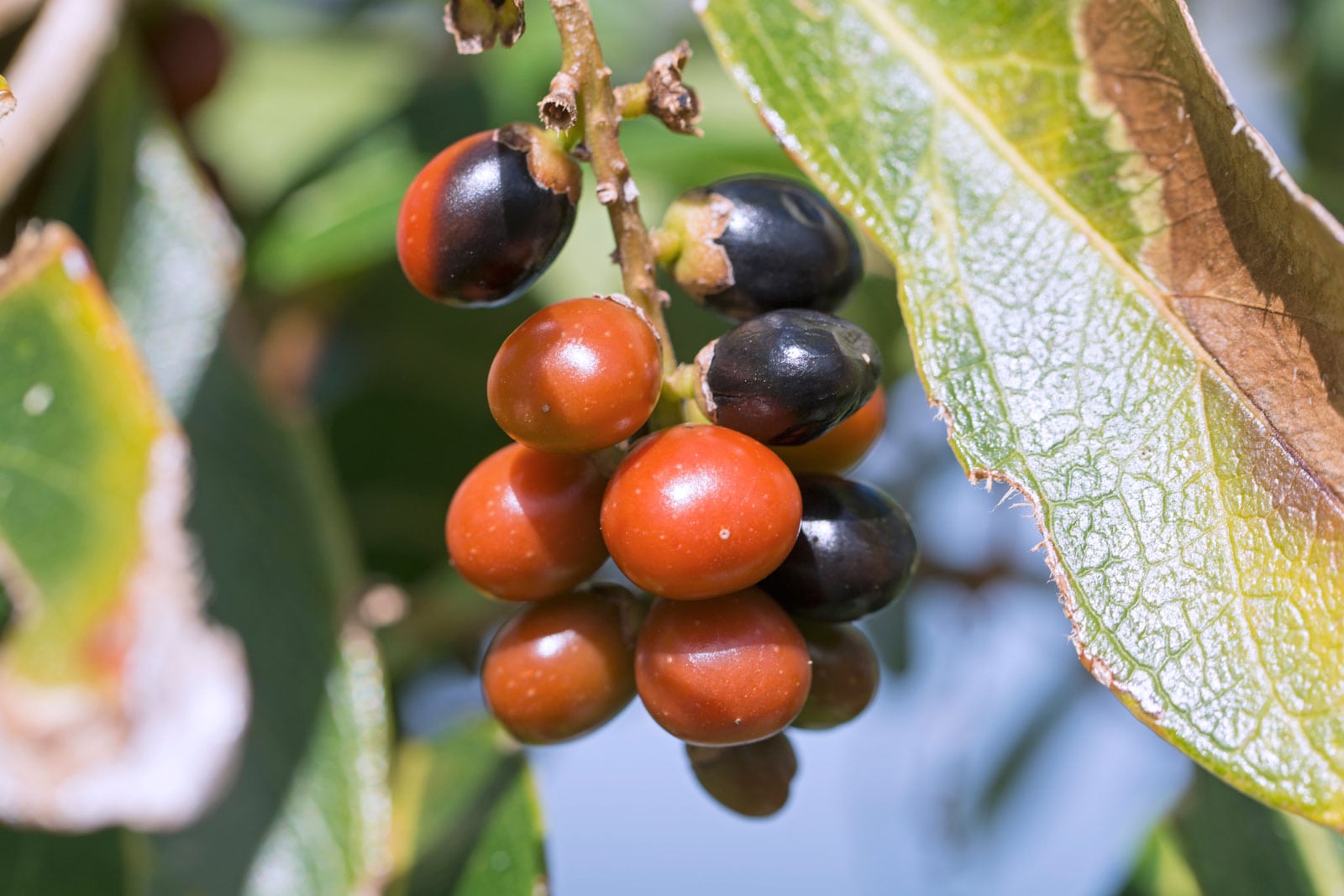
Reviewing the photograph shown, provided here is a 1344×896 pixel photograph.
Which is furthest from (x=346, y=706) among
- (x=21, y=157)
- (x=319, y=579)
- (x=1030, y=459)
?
(x=1030, y=459)

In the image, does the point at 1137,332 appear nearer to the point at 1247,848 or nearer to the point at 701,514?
the point at 701,514

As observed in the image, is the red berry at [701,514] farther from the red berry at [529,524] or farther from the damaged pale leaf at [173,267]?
the damaged pale leaf at [173,267]

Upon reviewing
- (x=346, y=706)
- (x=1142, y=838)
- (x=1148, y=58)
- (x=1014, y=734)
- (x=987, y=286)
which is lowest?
(x=1014, y=734)

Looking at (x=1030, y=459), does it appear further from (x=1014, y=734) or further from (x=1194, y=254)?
(x=1014, y=734)

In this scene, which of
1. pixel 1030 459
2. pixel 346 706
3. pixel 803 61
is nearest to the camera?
pixel 1030 459

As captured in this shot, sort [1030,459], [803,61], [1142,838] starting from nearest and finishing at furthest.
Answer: [1030,459]
[803,61]
[1142,838]

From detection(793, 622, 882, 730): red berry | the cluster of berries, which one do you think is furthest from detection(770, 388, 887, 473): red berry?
detection(793, 622, 882, 730): red berry

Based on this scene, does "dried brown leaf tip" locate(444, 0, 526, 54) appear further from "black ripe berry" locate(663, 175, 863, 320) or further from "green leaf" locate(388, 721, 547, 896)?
"green leaf" locate(388, 721, 547, 896)
